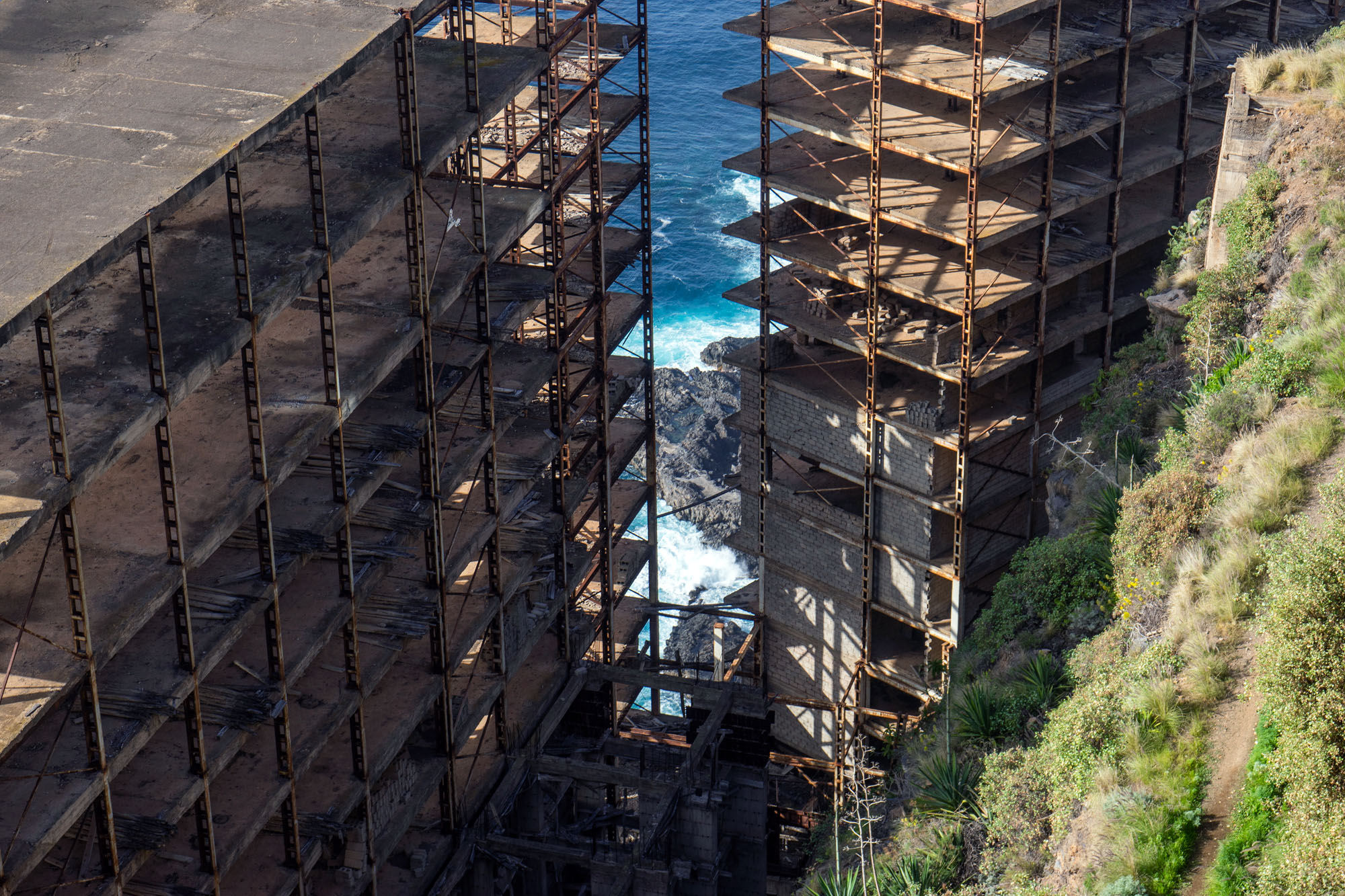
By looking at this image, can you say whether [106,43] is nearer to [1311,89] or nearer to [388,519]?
[388,519]

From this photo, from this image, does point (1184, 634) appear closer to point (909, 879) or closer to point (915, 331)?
point (909, 879)

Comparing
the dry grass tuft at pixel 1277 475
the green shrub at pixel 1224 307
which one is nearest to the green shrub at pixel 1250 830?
the dry grass tuft at pixel 1277 475

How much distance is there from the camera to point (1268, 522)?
30.0m

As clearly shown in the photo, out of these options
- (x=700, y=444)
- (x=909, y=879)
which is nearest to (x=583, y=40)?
(x=909, y=879)

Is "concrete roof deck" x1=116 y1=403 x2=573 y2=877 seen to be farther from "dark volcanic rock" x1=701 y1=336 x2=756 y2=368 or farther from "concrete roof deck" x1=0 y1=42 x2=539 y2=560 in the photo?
"dark volcanic rock" x1=701 y1=336 x2=756 y2=368

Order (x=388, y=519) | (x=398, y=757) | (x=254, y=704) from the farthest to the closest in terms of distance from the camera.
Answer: (x=398, y=757) < (x=388, y=519) < (x=254, y=704)

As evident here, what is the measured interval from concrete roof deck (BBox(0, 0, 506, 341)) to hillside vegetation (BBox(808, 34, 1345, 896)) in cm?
1629

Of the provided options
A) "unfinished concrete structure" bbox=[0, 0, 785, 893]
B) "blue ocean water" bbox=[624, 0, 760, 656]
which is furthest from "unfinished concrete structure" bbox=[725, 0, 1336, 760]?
"blue ocean water" bbox=[624, 0, 760, 656]

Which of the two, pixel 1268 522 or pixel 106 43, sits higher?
pixel 106 43

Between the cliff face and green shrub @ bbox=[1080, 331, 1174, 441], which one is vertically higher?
green shrub @ bbox=[1080, 331, 1174, 441]

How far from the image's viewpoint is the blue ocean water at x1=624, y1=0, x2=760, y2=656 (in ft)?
249

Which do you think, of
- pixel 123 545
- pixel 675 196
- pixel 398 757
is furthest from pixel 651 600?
pixel 675 196

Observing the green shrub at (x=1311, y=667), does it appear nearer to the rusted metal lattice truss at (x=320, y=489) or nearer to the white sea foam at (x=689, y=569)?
the rusted metal lattice truss at (x=320, y=489)

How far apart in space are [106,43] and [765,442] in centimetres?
2275
